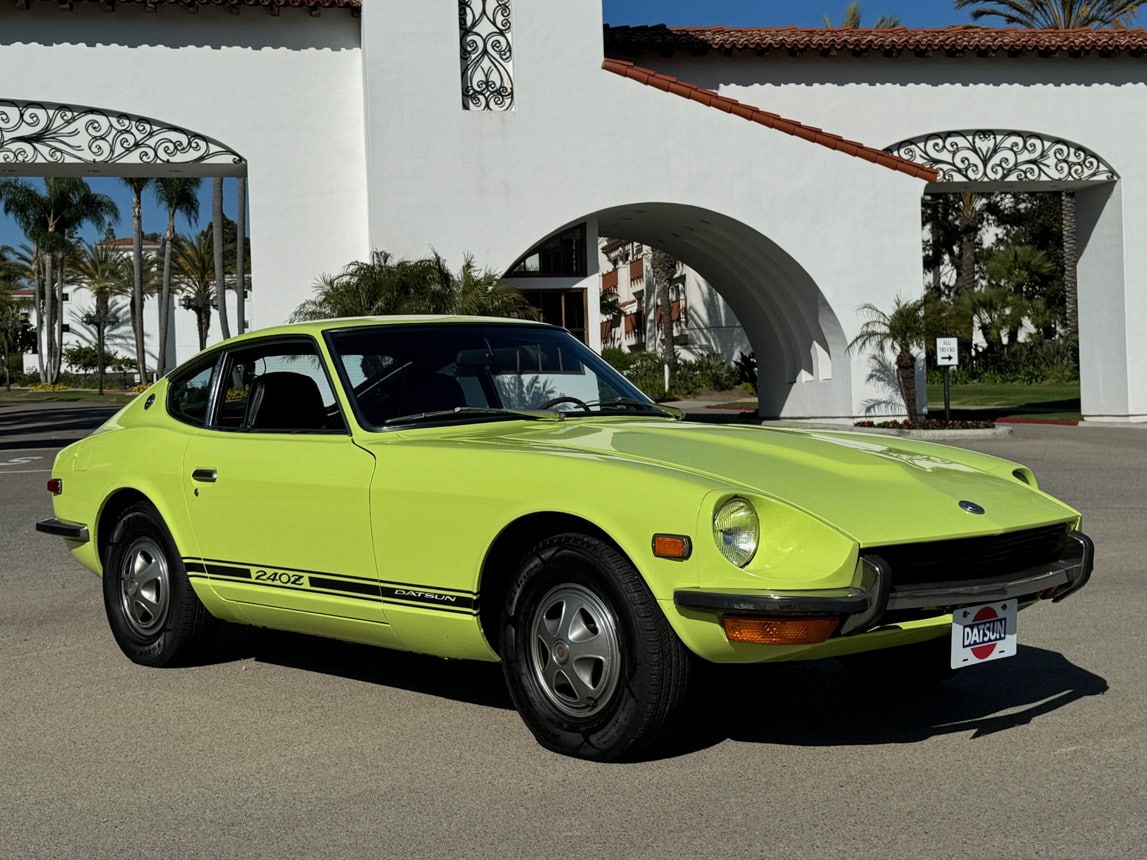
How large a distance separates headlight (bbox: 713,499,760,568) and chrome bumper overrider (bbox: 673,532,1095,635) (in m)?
0.14

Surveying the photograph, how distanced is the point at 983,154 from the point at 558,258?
7.86 metres

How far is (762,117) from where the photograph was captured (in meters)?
22.7

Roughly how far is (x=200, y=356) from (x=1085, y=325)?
74.0 feet

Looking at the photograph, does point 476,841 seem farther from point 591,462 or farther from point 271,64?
point 271,64

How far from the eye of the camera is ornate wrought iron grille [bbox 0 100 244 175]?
2117cm

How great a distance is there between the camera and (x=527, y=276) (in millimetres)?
23172

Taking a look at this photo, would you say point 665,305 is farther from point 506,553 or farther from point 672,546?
point 672,546

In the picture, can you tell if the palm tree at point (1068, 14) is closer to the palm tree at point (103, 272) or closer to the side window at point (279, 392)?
the side window at point (279, 392)

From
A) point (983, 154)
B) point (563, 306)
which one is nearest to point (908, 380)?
point (983, 154)

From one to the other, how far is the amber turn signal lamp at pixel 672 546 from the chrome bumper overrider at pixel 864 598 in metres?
0.11

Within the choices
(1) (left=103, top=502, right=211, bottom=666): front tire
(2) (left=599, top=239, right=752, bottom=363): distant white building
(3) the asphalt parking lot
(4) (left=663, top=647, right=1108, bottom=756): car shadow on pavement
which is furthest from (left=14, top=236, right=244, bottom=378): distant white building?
(4) (left=663, top=647, right=1108, bottom=756): car shadow on pavement

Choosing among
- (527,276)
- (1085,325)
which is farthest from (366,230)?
(1085,325)

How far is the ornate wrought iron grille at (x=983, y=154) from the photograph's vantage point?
24.6m

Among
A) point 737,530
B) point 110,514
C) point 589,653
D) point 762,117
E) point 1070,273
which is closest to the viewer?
point 737,530
